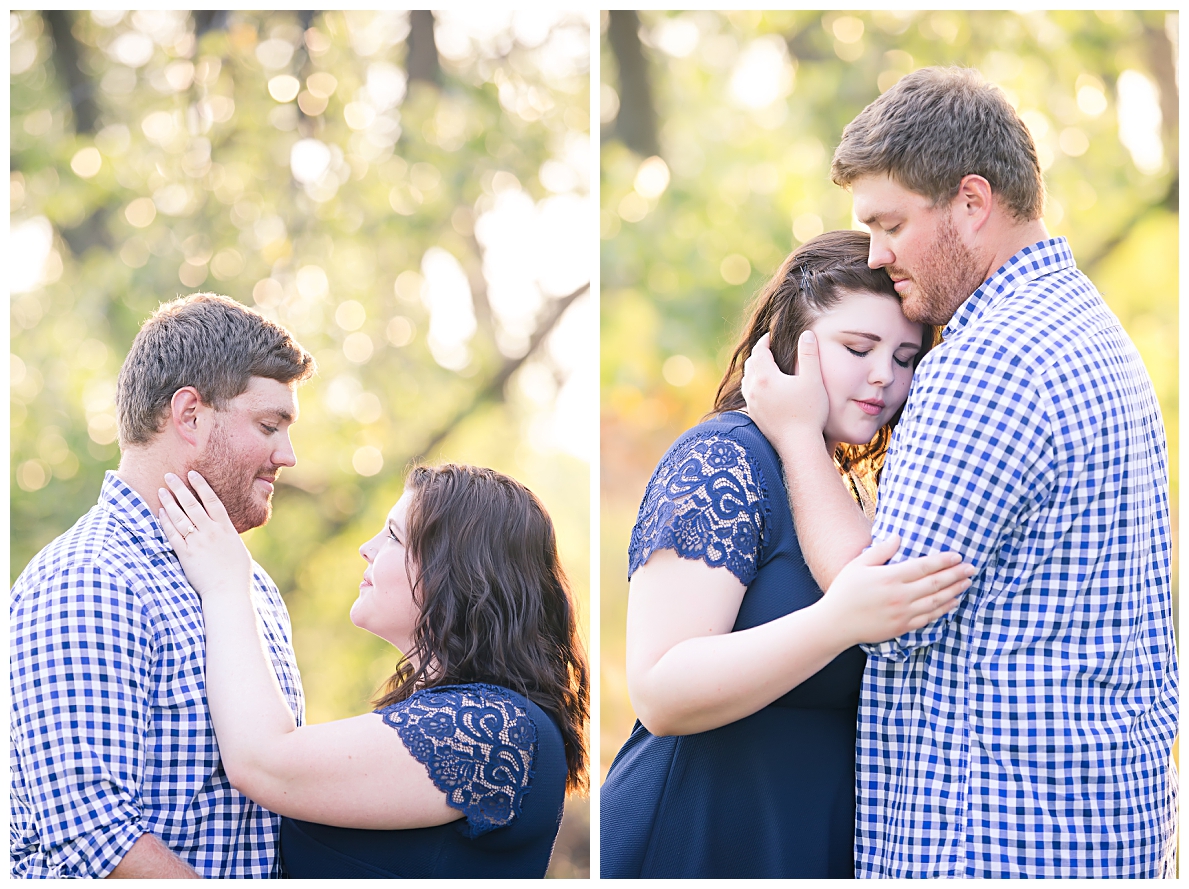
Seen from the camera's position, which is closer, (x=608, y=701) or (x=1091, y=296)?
(x=1091, y=296)

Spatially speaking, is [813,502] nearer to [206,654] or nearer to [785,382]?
[785,382]

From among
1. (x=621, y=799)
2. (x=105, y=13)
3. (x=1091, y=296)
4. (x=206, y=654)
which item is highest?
(x=105, y=13)

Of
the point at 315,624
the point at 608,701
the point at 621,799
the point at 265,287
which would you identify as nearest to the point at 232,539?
the point at 621,799

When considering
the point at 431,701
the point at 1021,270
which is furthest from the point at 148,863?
the point at 1021,270

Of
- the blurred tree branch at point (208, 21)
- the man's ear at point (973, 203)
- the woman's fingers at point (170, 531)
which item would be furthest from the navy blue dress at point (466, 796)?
the blurred tree branch at point (208, 21)

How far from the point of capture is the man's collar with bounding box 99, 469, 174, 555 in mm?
1641

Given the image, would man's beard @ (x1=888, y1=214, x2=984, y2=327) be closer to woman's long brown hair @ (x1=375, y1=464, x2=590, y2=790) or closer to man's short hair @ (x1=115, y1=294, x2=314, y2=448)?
woman's long brown hair @ (x1=375, y1=464, x2=590, y2=790)

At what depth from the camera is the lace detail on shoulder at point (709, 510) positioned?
4.83 feet

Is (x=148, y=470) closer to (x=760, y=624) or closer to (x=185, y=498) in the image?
(x=185, y=498)

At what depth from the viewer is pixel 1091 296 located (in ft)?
4.96

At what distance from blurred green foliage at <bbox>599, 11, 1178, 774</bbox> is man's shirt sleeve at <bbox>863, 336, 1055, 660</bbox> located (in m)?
2.67

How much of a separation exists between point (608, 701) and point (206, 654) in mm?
2810

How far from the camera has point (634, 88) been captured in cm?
444

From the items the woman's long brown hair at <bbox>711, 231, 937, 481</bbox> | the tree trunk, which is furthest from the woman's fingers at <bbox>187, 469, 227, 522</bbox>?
the tree trunk
